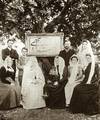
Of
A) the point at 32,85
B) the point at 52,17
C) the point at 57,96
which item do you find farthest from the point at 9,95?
the point at 52,17

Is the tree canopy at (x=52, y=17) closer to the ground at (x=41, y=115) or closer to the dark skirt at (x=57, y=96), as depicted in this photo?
the dark skirt at (x=57, y=96)

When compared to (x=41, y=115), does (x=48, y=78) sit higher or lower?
higher

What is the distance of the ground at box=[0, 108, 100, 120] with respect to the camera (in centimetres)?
1145

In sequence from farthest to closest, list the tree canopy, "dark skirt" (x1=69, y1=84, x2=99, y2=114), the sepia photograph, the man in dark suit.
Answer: the tree canopy < the man in dark suit < the sepia photograph < "dark skirt" (x1=69, y1=84, x2=99, y2=114)

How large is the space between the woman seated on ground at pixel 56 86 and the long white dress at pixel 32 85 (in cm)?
27

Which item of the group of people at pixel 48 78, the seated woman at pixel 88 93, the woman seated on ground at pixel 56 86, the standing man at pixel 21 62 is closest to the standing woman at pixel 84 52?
the group of people at pixel 48 78

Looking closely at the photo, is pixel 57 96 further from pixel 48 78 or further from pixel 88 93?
pixel 88 93

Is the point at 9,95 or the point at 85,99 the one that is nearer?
the point at 85,99

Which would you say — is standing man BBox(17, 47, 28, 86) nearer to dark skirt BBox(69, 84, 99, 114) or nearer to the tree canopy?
the tree canopy

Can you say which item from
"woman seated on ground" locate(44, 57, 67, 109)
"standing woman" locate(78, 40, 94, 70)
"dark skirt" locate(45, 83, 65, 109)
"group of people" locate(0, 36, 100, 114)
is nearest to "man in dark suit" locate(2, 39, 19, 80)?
"group of people" locate(0, 36, 100, 114)

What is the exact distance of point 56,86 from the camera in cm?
1229

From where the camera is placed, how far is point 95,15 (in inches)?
551

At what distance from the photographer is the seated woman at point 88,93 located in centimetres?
1162

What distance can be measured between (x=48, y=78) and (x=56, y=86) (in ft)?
1.23
